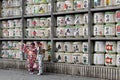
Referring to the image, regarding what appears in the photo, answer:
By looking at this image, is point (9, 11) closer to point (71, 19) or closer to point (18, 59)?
point (18, 59)

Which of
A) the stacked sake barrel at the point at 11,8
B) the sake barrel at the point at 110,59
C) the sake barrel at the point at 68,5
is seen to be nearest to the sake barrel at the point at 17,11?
the stacked sake barrel at the point at 11,8

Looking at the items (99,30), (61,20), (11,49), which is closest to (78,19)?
(61,20)

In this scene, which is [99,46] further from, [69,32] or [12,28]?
[12,28]

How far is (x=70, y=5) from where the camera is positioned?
16094 mm

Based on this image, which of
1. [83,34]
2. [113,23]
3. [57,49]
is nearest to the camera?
[113,23]

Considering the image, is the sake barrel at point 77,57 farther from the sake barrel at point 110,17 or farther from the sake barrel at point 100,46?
the sake barrel at point 110,17

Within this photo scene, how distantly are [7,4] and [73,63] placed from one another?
550 cm

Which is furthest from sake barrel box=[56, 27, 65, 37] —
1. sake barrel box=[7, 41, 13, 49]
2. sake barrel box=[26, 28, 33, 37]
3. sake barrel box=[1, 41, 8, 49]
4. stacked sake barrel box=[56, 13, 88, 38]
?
sake barrel box=[1, 41, 8, 49]

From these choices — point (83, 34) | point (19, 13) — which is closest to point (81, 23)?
point (83, 34)

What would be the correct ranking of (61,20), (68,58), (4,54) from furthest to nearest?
(4,54) < (61,20) < (68,58)

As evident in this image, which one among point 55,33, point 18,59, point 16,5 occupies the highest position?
point 16,5

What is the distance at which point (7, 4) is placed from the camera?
64.0 ft

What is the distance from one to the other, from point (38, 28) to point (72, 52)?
2385 millimetres

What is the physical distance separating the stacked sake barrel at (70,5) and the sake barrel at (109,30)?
1.34 metres
